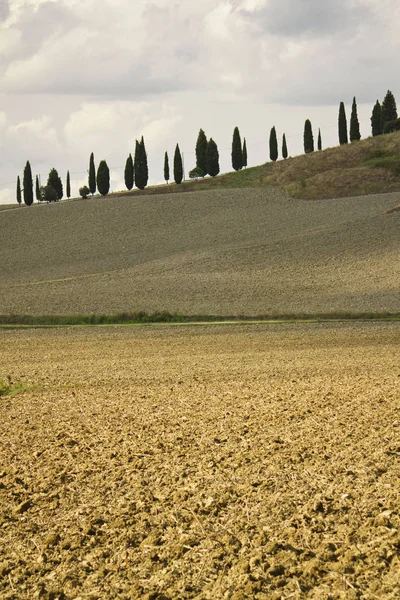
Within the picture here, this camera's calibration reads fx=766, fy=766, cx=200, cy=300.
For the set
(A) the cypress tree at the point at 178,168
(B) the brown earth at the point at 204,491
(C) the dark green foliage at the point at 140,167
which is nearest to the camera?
(B) the brown earth at the point at 204,491

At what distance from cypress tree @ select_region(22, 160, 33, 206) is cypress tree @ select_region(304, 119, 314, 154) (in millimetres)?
40245

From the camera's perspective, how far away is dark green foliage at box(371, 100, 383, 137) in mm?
113750

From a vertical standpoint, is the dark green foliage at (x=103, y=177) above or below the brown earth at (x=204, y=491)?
above

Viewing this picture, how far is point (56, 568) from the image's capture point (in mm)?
7449

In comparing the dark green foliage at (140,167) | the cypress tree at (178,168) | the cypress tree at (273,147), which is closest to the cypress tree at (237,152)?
the cypress tree at (273,147)

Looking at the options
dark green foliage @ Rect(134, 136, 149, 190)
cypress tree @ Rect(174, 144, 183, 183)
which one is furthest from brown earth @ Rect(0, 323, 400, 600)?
cypress tree @ Rect(174, 144, 183, 183)

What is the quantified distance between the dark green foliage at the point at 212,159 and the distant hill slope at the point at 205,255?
2104 centimetres

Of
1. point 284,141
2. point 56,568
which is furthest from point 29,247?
point 56,568

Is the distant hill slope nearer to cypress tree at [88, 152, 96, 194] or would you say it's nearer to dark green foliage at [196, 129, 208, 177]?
cypress tree at [88, 152, 96, 194]

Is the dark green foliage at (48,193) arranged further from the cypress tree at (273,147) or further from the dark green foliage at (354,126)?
the dark green foliage at (354,126)

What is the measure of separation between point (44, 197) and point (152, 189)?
20314 millimetres

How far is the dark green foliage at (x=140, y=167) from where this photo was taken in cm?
10500

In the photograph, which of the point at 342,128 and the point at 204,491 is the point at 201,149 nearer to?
the point at 342,128

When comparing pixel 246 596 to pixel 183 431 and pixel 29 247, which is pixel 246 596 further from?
pixel 29 247
